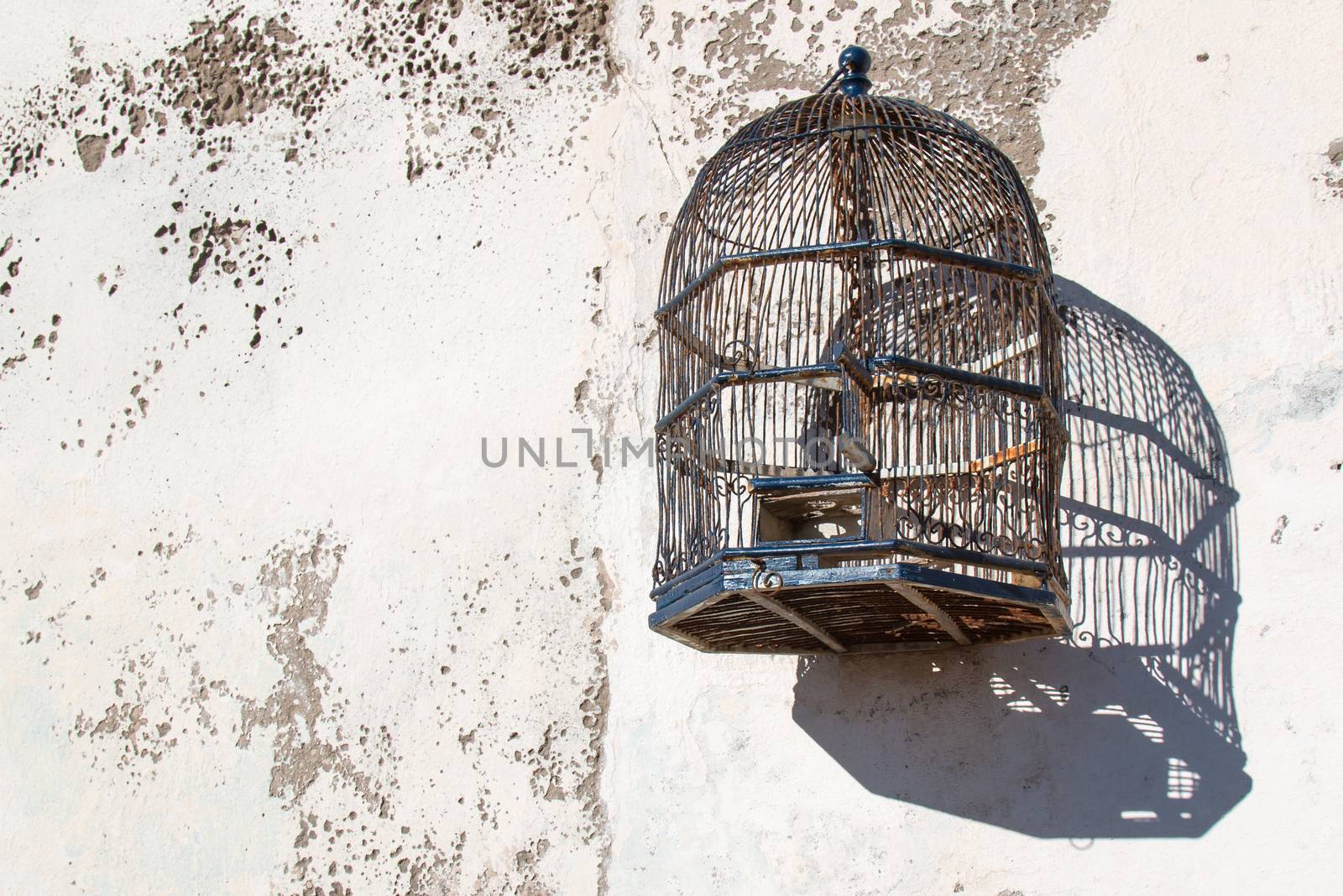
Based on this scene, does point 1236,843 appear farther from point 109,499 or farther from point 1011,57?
point 109,499

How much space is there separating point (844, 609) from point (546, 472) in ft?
2.87

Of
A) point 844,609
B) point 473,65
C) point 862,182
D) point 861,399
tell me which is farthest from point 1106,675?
point 473,65

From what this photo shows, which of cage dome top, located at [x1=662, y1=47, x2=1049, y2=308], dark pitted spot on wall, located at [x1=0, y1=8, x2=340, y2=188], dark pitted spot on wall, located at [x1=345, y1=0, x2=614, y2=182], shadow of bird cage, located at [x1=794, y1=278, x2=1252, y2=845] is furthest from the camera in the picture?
dark pitted spot on wall, located at [x1=0, y1=8, x2=340, y2=188]

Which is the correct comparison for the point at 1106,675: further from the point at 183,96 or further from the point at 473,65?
the point at 183,96

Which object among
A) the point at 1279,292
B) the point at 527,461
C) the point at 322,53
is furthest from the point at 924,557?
the point at 322,53

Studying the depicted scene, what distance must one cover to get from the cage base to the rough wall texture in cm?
11

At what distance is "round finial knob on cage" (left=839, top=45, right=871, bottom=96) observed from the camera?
Answer: 2.65 metres

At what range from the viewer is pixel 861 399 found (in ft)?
8.07

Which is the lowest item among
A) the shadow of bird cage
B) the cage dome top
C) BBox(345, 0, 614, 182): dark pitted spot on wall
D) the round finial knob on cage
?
the shadow of bird cage

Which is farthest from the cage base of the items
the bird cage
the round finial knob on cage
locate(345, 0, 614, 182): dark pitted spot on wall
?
locate(345, 0, 614, 182): dark pitted spot on wall

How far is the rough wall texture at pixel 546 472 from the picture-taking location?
2.54 m

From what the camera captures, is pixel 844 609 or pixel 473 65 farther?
pixel 473 65

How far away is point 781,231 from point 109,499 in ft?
5.50

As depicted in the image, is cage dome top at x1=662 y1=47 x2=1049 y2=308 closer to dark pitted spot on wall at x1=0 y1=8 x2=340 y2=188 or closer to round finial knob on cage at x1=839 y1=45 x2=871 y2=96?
round finial knob on cage at x1=839 y1=45 x2=871 y2=96
